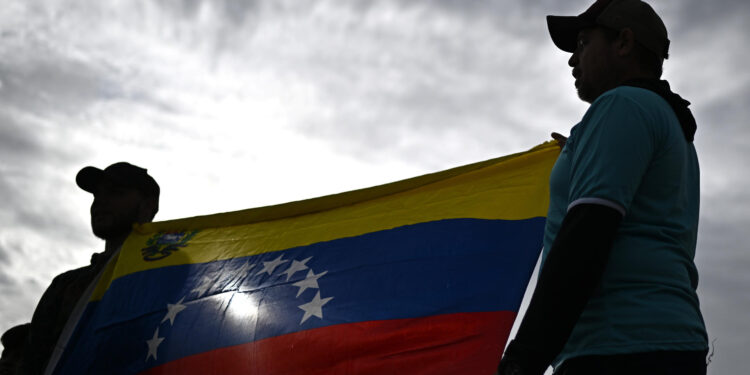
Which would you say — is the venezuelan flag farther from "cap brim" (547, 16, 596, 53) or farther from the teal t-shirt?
the teal t-shirt

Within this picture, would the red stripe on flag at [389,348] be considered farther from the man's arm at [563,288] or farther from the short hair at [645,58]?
the man's arm at [563,288]

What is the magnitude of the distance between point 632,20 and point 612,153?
60 centimetres

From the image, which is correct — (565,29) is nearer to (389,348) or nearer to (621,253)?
(621,253)

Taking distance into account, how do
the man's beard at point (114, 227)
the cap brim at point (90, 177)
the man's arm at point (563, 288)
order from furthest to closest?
the cap brim at point (90, 177) → the man's beard at point (114, 227) → the man's arm at point (563, 288)

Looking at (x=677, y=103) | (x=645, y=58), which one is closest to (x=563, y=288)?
(x=677, y=103)

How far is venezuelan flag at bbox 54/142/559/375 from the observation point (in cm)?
466

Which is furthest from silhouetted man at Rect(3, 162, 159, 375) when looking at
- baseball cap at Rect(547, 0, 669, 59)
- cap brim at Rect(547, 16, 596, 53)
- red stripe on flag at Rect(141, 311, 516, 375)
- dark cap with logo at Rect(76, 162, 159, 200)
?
baseball cap at Rect(547, 0, 669, 59)

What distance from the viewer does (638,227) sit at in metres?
2.06

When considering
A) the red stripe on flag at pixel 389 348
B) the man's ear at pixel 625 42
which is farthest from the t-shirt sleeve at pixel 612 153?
the red stripe on flag at pixel 389 348

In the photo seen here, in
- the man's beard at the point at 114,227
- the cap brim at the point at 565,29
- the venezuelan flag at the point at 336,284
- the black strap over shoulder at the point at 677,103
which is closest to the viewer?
the black strap over shoulder at the point at 677,103

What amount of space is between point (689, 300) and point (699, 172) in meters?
0.49

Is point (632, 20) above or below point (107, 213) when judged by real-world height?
below

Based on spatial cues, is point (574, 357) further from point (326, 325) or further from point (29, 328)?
point (29, 328)

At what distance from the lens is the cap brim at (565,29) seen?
2.59 metres
